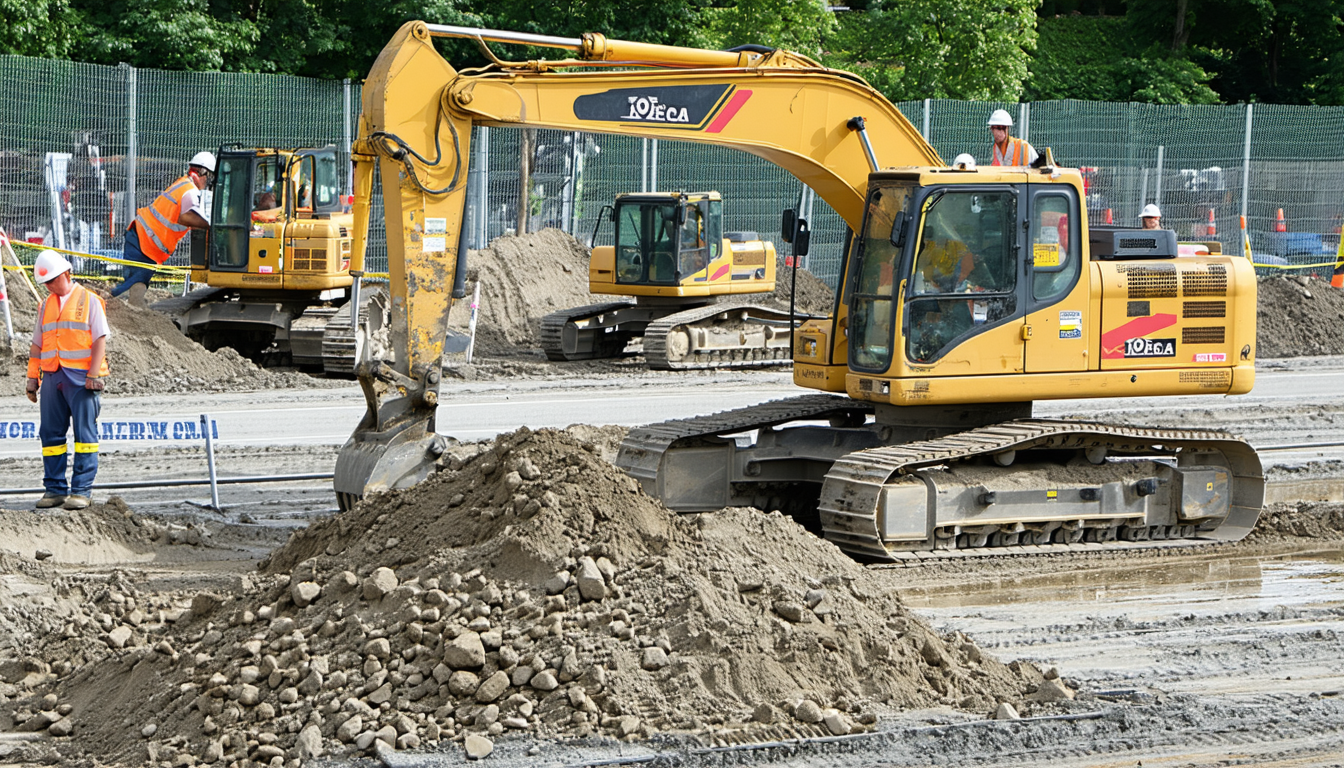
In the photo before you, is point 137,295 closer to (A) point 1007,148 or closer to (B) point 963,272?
(A) point 1007,148

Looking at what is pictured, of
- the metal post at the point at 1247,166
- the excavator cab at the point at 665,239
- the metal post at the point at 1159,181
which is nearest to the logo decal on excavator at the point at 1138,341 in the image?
the excavator cab at the point at 665,239

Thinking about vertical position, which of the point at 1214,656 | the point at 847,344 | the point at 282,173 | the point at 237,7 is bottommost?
the point at 1214,656

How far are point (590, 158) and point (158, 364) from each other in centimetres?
→ 1021

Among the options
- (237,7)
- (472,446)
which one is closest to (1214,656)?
(472,446)

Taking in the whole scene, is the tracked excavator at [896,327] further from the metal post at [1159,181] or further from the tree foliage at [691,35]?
the metal post at [1159,181]

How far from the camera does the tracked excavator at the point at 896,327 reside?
891 cm

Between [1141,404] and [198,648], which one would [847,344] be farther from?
[1141,404]

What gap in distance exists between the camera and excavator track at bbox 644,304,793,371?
18.9 m

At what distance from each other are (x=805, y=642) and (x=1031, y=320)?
12.6 ft

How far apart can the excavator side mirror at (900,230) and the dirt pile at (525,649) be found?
2529mm

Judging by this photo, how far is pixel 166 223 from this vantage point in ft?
63.8

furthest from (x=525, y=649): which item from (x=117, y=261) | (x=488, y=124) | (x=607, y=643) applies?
(x=117, y=261)

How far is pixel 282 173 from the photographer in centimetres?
1825

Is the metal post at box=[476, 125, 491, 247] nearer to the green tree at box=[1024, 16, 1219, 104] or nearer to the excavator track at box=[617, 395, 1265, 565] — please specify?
the excavator track at box=[617, 395, 1265, 565]
